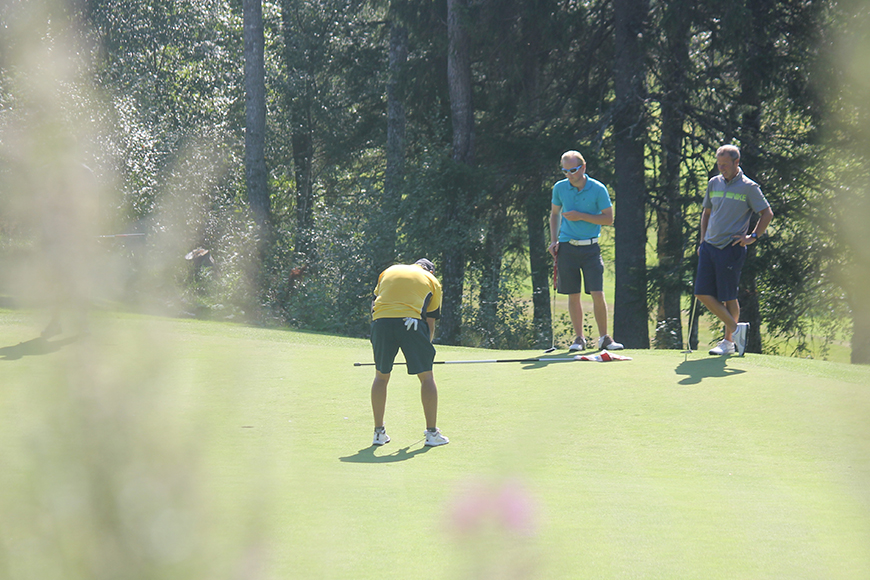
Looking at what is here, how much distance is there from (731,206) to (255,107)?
58.8ft

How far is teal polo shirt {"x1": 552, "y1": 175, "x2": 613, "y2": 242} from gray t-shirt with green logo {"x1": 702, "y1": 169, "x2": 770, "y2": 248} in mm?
1132

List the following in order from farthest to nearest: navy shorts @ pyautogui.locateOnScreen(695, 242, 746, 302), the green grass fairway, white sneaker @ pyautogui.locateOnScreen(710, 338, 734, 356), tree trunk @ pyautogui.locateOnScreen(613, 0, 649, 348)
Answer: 1. tree trunk @ pyautogui.locateOnScreen(613, 0, 649, 348)
2. white sneaker @ pyautogui.locateOnScreen(710, 338, 734, 356)
3. navy shorts @ pyautogui.locateOnScreen(695, 242, 746, 302)
4. the green grass fairway

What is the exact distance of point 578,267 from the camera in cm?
933

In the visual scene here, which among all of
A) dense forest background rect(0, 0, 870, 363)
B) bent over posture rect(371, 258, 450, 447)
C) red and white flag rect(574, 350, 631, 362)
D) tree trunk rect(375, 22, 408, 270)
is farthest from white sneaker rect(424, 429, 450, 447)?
tree trunk rect(375, 22, 408, 270)

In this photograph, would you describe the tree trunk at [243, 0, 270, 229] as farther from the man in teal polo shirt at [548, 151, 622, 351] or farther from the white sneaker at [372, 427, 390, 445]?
the white sneaker at [372, 427, 390, 445]

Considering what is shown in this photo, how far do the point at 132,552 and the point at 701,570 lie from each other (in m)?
2.23

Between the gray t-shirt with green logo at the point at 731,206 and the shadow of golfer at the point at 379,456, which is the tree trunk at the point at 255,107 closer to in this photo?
the gray t-shirt with green logo at the point at 731,206

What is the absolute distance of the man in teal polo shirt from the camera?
29.4ft

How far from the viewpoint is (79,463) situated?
2.11 meters

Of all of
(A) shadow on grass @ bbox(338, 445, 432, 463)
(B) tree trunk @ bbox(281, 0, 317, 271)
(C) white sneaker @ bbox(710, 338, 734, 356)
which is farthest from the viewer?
(B) tree trunk @ bbox(281, 0, 317, 271)

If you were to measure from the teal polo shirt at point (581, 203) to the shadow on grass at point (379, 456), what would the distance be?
397cm

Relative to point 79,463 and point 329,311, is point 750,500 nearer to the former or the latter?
point 79,463

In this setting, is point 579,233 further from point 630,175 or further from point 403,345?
point 630,175

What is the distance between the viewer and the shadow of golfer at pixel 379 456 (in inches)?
222
